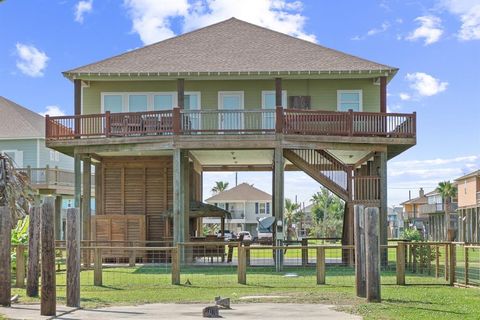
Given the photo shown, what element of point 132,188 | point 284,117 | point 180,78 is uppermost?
point 180,78

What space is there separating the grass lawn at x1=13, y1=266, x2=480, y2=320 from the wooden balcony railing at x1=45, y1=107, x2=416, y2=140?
16.1 ft

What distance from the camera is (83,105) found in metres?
29.2

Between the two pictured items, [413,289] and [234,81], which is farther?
[234,81]

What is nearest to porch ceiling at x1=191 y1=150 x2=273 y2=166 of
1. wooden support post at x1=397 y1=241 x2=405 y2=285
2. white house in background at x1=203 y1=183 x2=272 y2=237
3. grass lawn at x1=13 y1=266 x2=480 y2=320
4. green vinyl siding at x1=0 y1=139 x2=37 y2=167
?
grass lawn at x1=13 y1=266 x2=480 y2=320

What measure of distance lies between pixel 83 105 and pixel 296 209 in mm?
72680

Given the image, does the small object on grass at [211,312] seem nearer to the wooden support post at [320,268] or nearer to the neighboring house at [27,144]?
the wooden support post at [320,268]

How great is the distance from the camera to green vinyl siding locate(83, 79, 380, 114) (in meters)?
28.7

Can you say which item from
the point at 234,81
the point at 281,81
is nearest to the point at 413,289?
the point at 281,81

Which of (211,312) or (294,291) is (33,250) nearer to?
(211,312)

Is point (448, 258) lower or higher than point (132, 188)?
lower

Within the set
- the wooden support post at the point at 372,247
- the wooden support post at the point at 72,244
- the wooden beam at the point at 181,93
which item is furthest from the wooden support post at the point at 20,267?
the wooden beam at the point at 181,93

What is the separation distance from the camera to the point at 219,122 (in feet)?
89.8

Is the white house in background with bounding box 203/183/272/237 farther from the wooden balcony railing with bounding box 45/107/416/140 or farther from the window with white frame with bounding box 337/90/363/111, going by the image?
the wooden balcony railing with bounding box 45/107/416/140

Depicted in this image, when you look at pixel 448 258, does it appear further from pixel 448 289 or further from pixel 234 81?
pixel 234 81
